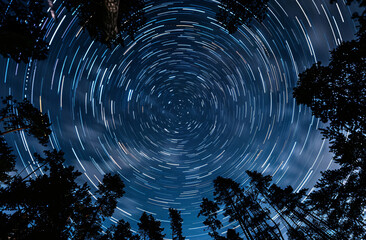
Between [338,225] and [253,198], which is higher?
[253,198]

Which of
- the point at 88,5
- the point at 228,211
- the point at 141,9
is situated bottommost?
the point at 228,211

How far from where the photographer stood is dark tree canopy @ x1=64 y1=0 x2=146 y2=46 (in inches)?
183

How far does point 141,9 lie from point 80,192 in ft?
42.5

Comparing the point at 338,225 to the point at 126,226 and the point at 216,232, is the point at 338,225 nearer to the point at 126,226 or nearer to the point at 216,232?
the point at 216,232

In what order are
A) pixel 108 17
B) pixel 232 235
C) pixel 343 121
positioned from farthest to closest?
pixel 232 235
pixel 343 121
pixel 108 17

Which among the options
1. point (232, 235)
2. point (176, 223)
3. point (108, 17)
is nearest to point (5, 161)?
point (108, 17)

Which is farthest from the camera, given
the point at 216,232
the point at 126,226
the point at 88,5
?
the point at 216,232

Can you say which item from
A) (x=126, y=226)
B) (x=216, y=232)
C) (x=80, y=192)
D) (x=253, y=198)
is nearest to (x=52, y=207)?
(x=80, y=192)

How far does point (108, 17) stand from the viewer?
4.63 meters

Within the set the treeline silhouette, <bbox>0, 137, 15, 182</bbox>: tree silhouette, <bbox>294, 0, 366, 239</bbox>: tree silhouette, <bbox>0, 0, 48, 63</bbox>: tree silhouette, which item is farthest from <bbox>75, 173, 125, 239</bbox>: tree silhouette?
<bbox>294, 0, 366, 239</bbox>: tree silhouette

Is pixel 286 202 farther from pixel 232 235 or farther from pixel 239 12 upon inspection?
pixel 239 12

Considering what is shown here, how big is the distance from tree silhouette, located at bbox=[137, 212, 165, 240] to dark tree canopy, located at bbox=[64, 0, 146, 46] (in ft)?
62.8

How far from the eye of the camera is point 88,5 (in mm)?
6277

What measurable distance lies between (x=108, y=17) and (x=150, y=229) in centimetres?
1997
